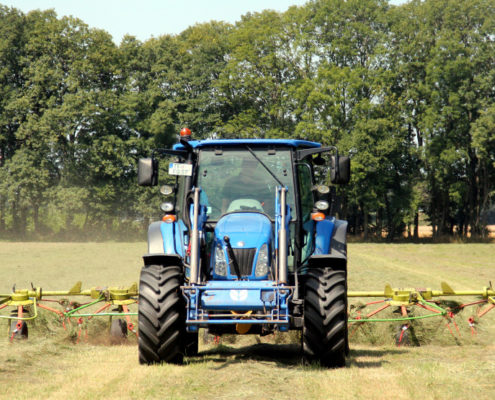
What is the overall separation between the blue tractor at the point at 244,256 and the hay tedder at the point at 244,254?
1 cm

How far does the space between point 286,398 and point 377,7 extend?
47427 millimetres

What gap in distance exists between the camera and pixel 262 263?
7855 millimetres

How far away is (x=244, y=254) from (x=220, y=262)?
30cm

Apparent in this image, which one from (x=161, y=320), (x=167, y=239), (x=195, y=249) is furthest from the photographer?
(x=167, y=239)

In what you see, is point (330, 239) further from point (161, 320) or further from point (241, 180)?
point (161, 320)

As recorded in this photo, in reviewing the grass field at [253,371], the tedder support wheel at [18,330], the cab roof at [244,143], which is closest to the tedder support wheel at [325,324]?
the grass field at [253,371]

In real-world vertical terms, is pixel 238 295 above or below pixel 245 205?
below

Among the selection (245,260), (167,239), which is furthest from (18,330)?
(245,260)

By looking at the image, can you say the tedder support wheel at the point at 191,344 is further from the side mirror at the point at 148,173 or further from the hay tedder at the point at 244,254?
the side mirror at the point at 148,173

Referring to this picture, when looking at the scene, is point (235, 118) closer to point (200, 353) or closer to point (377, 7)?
point (377, 7)

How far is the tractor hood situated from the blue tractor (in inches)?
0.5

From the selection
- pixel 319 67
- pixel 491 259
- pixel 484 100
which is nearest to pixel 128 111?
pixel 319 67

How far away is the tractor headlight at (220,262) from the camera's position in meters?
7.92

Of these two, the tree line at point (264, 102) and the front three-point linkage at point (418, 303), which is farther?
the tree line at point (264, 102)
